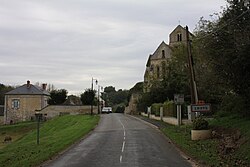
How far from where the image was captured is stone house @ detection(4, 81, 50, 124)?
9559 cm

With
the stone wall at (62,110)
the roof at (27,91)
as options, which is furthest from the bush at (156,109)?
the roof at (27,91)

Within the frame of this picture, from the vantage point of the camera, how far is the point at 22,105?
95562 mm

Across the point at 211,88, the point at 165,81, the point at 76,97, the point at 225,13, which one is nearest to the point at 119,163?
the point at 225,13

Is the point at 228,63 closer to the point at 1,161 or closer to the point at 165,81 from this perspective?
the point at 1,161

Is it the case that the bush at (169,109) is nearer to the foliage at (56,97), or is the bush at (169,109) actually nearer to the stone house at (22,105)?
the foliage at (56,97)

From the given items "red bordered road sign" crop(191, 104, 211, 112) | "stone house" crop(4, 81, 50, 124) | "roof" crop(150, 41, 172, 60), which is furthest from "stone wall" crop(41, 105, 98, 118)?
"red bordered road sign" crop(191, 104, 211, 112)

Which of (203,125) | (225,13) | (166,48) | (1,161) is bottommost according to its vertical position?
(1,161)

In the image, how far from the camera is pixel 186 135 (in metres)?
31.5

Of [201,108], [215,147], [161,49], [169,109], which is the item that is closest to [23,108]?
[161,49]

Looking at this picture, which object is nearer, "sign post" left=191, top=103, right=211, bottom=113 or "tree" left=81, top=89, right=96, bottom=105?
"sign post" left=191, top=103, right=211, bottom=113

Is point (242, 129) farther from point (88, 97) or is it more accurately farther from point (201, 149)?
point (88, 97)

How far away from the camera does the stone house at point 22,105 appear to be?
3763 inches

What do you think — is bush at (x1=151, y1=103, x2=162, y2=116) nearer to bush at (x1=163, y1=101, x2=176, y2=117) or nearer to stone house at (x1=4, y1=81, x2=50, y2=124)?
bush at (x1=163, y1=101, x2=176, y2=117)

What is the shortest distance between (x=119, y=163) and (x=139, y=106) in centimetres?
7094
